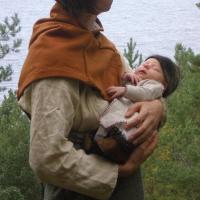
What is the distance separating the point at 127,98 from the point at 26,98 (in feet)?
0.98

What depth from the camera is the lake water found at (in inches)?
247

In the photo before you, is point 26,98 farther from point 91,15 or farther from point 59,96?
point 91,15

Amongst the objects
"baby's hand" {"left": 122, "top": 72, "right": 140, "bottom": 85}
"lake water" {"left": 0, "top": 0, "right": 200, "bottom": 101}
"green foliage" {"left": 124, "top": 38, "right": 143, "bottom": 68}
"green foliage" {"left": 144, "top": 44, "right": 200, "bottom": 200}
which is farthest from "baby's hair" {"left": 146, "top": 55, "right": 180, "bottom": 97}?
"lake water" {"left": 0, "top": 0, "right": 200, "bottom": 101}

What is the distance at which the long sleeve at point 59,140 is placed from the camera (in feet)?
4.60

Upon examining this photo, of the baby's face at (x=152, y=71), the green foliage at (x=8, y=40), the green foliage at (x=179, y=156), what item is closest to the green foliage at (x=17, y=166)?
the green foliage at (x=179, y=156)

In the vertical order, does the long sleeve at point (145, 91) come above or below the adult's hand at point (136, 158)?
above

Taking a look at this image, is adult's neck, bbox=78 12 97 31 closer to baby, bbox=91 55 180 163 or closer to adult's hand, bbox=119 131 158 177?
baby, bbox=91 55 180 163

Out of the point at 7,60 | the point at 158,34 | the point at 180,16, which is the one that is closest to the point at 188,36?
the point at 158,34

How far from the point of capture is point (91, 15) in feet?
5.18

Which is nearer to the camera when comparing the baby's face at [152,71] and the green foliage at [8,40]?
the baby's face at [152,71]

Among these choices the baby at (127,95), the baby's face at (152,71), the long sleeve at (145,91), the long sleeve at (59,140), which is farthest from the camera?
the baby's face at (152,71)

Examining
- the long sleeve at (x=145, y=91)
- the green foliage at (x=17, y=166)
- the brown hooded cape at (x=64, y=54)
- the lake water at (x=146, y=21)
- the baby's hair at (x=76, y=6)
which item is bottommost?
the lake water at (x=146, y=21)

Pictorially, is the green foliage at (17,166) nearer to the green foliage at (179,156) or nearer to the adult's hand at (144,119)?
the green foliage at (179,156)

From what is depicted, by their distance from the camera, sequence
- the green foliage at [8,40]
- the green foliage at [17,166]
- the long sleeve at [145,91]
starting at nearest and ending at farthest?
1. the long sleeve at [145,91]
2. the green foliage at [17,166]
3. the green foliage at [8,40]
